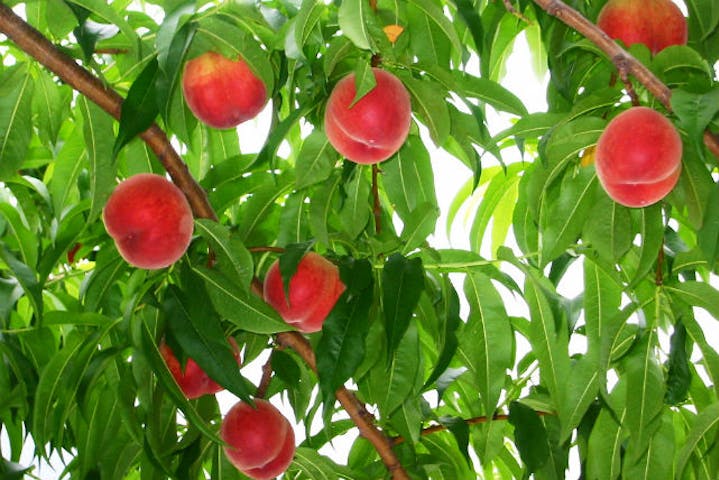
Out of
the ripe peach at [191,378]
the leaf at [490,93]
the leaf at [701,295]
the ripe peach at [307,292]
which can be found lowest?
the leaf at [701,295]

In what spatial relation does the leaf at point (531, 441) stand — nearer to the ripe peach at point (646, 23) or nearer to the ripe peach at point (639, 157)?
the ripe peach at point (639, 157)

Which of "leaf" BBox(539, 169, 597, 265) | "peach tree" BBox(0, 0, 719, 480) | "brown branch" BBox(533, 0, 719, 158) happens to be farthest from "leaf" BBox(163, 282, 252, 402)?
"brown branch" BBox(533, 0, 719, 158)

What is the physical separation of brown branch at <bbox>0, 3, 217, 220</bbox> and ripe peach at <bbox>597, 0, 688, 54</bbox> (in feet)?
1.67

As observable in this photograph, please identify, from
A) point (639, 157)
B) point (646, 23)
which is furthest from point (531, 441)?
point (646, 23)

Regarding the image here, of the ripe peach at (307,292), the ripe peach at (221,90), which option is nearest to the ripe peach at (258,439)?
the ripe peach at (307,292)

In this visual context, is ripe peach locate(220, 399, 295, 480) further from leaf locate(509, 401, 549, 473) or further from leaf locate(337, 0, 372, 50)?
leaf locate(337, 0, 372, 50)

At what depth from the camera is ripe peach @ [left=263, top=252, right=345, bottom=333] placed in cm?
104

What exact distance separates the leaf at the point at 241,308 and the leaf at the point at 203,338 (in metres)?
0.02

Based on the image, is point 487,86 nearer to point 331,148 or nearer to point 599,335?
point 331,148

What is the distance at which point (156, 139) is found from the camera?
3.28ft

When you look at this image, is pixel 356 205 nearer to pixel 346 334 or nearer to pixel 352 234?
pixel 352 234

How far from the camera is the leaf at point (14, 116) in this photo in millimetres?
1011

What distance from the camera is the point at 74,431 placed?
4.09 ft

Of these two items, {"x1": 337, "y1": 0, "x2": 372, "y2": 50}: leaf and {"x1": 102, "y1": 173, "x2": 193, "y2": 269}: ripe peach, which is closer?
{"x1": 337, "y1": 0, "x2": 372, "y2": 50}: leaf
